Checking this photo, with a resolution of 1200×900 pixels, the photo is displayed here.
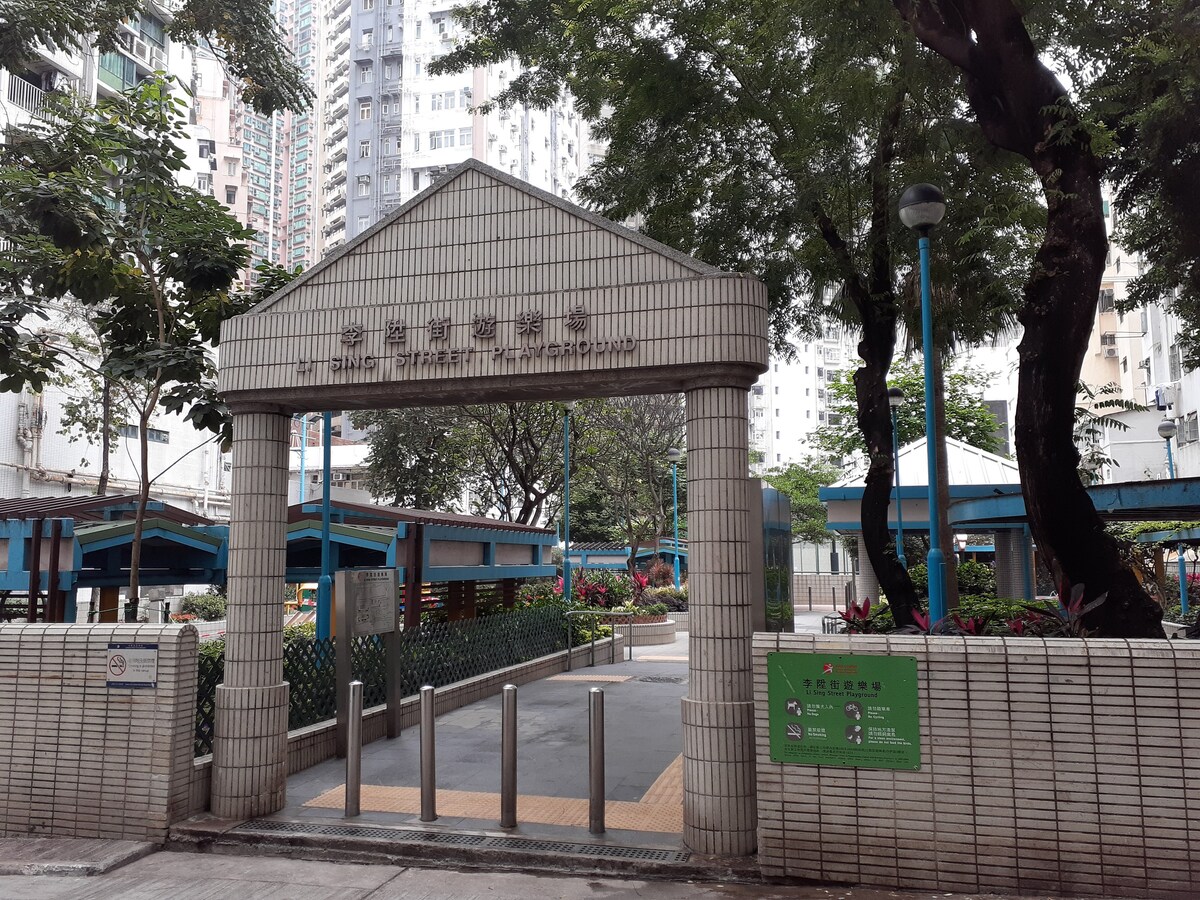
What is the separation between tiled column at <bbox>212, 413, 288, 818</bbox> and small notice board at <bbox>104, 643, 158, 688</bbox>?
0.59 m

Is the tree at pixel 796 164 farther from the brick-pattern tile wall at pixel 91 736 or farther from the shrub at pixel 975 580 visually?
the shrub at pixel 975 580

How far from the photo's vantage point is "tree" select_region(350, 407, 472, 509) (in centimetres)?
2994

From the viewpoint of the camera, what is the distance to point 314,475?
65.4m

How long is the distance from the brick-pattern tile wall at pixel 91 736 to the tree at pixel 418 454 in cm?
2220

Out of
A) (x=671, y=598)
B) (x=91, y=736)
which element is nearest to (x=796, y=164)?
(x=91, y=736)

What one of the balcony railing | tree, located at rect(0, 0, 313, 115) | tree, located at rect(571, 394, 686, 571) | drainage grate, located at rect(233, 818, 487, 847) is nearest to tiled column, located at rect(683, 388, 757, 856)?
drainage grate, located at rect(233, 818, 487, 847)

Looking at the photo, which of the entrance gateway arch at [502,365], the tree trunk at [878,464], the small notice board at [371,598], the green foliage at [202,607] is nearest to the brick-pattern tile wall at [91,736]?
the entrance gateway arch at [502,365]

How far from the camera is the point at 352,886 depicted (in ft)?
19.7

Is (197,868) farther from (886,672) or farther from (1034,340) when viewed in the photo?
(1034,340)

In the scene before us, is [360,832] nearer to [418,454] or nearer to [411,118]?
[418,454]

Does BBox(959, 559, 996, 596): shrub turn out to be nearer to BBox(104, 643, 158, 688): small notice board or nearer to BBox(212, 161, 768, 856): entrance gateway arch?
BBox(212, 161, 768, 856): entrance gateway arch

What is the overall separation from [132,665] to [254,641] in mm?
871

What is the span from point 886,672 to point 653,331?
282cm

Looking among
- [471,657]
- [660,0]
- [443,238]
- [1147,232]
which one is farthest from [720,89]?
[471,657]
